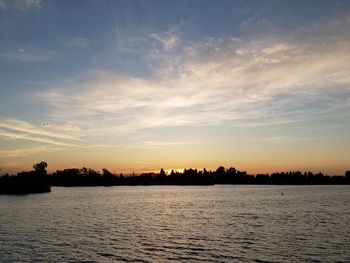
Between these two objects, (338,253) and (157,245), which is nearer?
(338,253)

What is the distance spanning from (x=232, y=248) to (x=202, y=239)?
1000cm

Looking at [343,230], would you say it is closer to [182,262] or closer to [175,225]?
[175,225]

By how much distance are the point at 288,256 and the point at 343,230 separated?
32011mm

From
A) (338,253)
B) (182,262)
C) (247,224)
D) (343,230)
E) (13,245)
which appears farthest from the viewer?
(247,224)

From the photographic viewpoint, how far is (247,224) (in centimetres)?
8738

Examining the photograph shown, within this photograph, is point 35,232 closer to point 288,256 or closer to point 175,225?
point 175,225

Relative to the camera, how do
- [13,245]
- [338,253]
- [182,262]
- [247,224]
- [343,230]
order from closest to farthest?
[182,262]
[338,253]
[13,245]
[343,230]
[247,224]

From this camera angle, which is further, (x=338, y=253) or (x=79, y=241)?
(x=79, y=241)

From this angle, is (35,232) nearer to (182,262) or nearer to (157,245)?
(157,245)

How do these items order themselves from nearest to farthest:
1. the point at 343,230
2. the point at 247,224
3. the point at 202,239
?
the point at 202,239
the point at 343,230
the point at 247,224

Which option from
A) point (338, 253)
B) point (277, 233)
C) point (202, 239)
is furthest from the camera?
point (277, 233)

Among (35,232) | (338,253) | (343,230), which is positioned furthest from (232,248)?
(35,232)

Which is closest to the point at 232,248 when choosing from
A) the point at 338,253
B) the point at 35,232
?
the point at 338,253

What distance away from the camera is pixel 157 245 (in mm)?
61062
